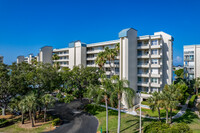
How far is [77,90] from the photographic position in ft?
106

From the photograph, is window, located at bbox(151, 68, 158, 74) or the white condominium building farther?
window, located at bbox(151, 68, 158, 74)

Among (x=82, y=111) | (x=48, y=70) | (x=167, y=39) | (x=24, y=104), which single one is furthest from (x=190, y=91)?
(x=24, y=104)

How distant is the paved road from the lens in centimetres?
2323

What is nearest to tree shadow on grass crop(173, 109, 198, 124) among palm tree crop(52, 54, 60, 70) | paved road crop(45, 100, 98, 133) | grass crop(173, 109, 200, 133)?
grass crop(173, 109, 200, 133)

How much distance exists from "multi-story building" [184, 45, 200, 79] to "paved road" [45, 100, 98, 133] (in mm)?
50384

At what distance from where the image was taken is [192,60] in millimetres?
56312

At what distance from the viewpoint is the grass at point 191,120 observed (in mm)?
22716

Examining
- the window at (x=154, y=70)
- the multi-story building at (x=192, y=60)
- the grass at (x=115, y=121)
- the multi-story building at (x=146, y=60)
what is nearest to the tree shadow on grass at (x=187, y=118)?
the grass at (x=115, y=121)

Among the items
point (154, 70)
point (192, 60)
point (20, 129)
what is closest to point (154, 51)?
point (154, 70)

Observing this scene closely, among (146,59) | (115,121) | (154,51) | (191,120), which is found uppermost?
(154,51)

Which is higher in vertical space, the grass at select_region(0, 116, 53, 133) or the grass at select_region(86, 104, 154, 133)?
the grass at select_region(86, 104, 154, 133)

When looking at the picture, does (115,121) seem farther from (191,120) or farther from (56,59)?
(56,59)

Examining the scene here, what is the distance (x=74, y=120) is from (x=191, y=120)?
24.6 metres

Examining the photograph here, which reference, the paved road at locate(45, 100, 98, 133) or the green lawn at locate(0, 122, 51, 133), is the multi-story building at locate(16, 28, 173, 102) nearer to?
the paved road at locate(45, 100, 98, 133)
